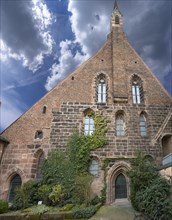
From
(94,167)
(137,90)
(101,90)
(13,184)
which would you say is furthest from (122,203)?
(137,90)

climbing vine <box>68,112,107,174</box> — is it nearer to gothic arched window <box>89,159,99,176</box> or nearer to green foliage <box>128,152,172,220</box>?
gothic arched window <box>89,159,99,176</box>

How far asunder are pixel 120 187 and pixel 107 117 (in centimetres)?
553

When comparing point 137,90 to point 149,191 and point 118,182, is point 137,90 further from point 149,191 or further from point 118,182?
point 149,191

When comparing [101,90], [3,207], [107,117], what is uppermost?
[101,90]

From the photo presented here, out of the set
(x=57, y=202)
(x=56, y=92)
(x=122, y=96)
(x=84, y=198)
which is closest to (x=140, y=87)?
(x=122, y=96)

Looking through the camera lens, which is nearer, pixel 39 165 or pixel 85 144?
pixel 85 144

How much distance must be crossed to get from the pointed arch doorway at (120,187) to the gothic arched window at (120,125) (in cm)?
337

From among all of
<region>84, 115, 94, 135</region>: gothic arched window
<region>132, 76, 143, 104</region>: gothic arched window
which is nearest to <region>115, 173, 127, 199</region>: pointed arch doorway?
<region>84, 115, 94, 135</region>: gothic arched window

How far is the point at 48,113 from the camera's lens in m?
16.3

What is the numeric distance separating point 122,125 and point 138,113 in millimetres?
1776

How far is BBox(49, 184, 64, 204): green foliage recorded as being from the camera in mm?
12383

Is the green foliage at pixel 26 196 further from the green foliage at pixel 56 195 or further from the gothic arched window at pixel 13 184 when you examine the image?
the gothic arched window at pixel 13 184

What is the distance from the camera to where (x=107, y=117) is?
1625cm

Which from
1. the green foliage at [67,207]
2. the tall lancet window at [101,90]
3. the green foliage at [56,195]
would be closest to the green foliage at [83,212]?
the green foliage at [67,207]
